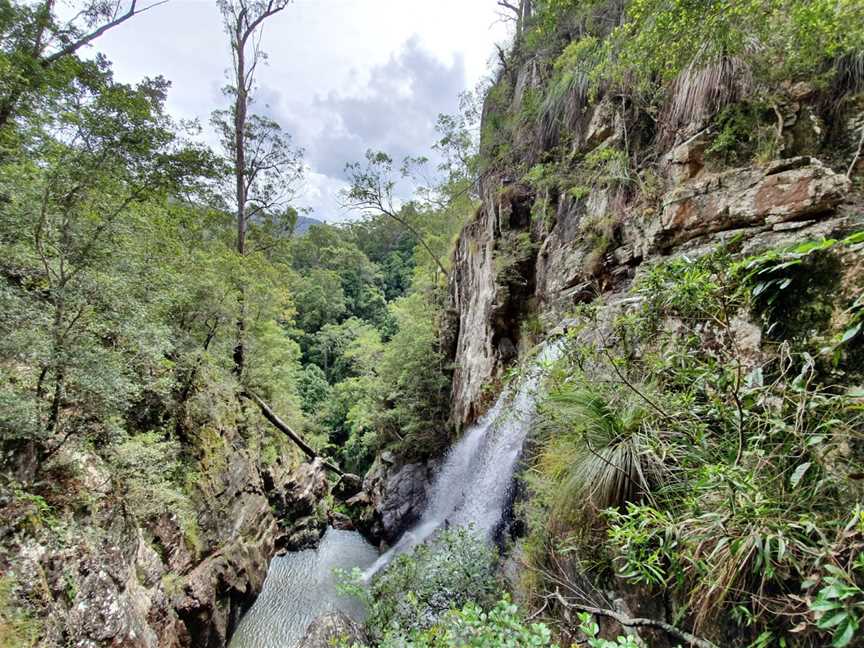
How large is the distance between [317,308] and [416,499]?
64.4 feet

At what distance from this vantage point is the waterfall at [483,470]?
498 cm

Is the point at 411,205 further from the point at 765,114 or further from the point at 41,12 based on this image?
the point at 765,114

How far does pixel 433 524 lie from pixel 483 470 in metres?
2.81

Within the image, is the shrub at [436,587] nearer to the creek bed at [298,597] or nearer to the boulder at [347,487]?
the creek bed at [298,597]

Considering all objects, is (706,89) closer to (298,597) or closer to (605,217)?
(605,217)

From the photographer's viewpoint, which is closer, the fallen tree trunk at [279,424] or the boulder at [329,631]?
the boulder at [329,631]

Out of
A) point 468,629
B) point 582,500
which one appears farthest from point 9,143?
point 582,500

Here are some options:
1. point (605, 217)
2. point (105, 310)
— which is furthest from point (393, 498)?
point (605, 217)

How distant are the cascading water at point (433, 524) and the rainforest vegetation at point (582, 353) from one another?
90 centimetres

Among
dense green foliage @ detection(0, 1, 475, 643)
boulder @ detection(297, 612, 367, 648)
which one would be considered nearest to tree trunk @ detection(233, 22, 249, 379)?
dense green foliage @ detection(0, 1, 475, 643)

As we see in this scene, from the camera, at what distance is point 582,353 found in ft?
9.15

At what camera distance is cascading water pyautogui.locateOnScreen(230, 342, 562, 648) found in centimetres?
538

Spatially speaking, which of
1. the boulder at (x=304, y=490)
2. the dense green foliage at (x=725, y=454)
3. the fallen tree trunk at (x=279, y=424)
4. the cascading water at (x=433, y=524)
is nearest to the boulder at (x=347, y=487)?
the boulder at (x=304, y=490)

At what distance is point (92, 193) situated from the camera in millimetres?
3953
